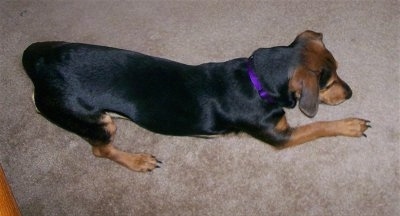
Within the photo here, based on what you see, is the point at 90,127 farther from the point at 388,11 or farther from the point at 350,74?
the point at 388,11

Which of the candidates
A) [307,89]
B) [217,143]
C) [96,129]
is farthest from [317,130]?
[96,129]

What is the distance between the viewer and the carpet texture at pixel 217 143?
3.21 m

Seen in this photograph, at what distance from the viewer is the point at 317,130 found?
125 inches

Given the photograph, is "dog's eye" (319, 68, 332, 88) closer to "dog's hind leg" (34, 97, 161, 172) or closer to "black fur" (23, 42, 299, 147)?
"black fur" (23, 42, 299, 147)

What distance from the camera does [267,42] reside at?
12.6ft

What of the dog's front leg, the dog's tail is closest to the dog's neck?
the dog's front leg

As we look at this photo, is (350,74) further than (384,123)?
Yes

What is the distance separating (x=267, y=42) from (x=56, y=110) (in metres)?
1.98

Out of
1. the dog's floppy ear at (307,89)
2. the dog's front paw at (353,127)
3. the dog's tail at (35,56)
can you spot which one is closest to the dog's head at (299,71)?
the dog's floppy ear at (307,89)

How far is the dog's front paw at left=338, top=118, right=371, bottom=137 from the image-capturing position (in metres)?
3.23

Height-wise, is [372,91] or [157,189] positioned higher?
[372,91]

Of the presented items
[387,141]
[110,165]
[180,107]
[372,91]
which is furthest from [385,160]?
[110,165]

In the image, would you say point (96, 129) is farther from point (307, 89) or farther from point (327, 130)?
point (327, 130)

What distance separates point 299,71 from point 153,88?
982 millimetres
